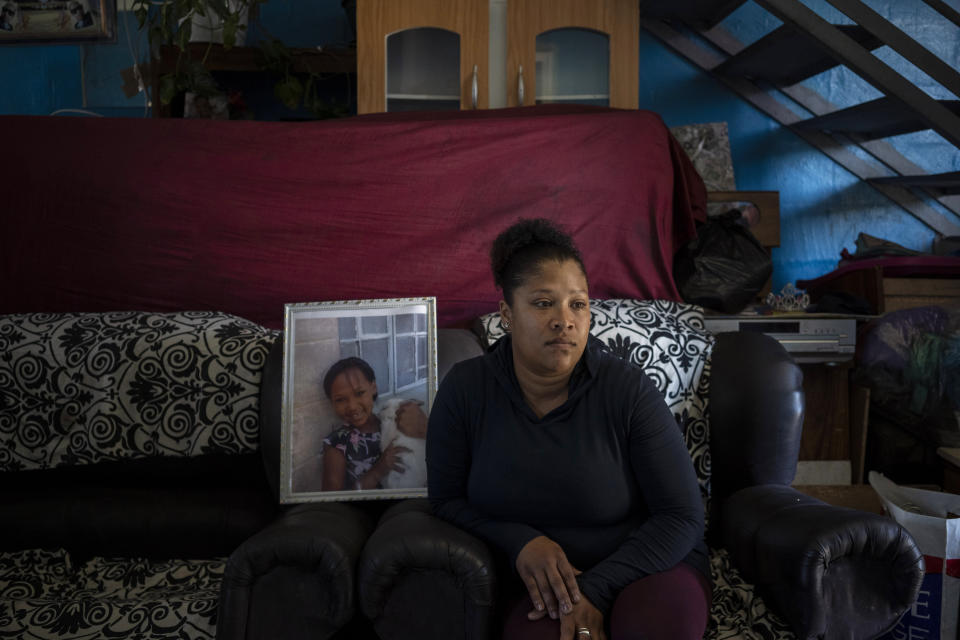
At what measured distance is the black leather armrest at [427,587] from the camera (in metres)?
1.29

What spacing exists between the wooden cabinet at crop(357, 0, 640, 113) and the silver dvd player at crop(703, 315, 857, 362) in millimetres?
1342

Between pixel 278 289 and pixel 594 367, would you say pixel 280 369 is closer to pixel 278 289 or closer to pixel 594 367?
pixel 278 289

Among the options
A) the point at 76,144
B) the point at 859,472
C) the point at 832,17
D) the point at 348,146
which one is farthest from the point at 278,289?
the point at 832,17

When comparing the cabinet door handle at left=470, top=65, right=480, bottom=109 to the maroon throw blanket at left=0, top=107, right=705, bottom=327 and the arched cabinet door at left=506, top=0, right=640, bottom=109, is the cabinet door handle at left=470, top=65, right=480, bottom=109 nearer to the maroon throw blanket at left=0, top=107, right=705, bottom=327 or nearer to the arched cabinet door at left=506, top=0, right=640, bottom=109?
the arched cabinet door at left=506, top=0, right=640, bottom=109

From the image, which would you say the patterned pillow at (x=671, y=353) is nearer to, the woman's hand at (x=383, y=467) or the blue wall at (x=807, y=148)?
the woman's hand at (x=383, y=467)

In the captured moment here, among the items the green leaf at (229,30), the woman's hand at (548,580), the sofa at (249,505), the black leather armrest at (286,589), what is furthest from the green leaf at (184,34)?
the woman's hand at (548,580)

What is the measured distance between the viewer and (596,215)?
7.93ft

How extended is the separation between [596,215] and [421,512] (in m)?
1.28

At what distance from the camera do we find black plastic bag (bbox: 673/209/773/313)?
8.41 feet

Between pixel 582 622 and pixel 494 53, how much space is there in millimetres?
2875

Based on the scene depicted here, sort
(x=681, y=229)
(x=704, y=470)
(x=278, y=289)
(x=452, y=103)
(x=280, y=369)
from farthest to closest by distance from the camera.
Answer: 1. (x=452, y=103)
2. (x=681, y=229)
3. (x=278, y=289)
4. (x=280, y=369)
5. (x=704, y=470)

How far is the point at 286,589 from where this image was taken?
133 cm

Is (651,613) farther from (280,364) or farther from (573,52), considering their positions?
(573,52)

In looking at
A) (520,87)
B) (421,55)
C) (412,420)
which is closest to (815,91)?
(520,87)
